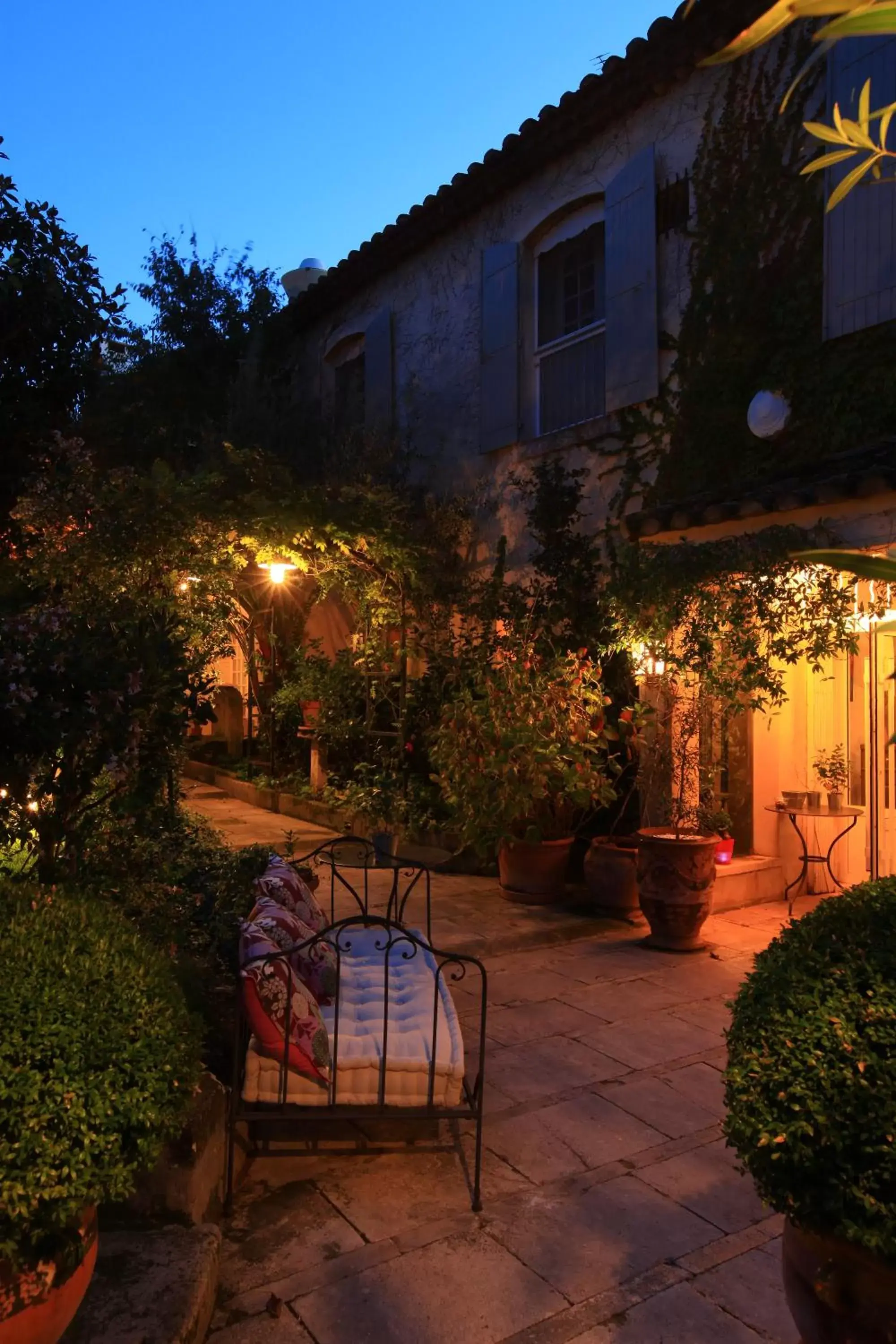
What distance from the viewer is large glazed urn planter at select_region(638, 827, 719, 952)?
6320 mm

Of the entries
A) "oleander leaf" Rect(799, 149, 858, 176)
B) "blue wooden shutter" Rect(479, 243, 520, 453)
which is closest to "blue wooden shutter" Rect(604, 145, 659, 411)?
"blue wooden shutter" Rect(479, 243, 520, 453)

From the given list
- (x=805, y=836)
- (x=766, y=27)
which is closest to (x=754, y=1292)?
(x=766, y=27)

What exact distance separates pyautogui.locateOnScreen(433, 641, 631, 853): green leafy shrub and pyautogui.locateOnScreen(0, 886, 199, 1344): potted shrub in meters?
4.72

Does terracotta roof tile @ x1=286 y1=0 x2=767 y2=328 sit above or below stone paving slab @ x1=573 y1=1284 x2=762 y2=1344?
above

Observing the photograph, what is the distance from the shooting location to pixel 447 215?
34.1 ft

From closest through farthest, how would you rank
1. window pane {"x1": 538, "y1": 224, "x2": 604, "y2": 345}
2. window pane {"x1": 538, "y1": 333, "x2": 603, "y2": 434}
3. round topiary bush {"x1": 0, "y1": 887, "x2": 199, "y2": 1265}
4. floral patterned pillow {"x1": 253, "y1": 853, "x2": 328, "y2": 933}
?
1. round topiary bush {"x1": 0, "y1": 887, "x2": 199, "y2": 1265}
2. floral patterned pillow {"x1": 253, "y1": 853, "x2": 328, "y2": 933}
3. window pane {"x1": 538, "y1": 333, "x2": 603, "y2": 434}
4. window pane {"x1": 538, "y1": 224, "x2": 604, "y2": 345}

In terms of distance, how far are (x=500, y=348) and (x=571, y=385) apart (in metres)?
1.01

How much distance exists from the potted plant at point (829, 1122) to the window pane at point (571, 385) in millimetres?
7393

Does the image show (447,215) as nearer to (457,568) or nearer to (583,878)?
(457,568)

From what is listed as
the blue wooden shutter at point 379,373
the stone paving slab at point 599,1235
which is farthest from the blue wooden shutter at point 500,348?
the stone paving slab at point 599,1235

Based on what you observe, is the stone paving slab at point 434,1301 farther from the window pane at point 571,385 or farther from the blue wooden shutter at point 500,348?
the blue wooden shutter at point 500,348

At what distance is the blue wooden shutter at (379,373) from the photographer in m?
11.5

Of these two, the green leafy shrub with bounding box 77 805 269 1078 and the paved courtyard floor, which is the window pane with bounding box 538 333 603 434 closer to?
the green leafy shrub with bounding box 77 805 269 1078

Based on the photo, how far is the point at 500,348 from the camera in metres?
9.81
